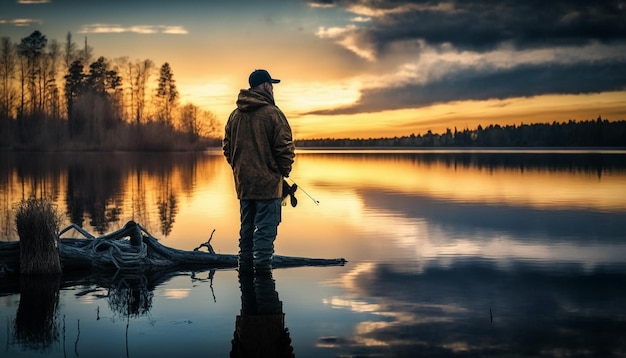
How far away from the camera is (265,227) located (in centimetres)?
843

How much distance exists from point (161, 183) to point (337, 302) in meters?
24.2

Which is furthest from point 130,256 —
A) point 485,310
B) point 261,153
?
point 485,310

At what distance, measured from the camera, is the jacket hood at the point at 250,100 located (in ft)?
27.0

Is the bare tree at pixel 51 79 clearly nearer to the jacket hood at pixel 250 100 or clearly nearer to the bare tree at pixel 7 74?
the bare tree at pixel 7 74

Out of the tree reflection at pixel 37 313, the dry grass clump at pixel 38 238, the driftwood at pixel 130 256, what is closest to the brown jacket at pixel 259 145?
the driftwood at pixel 130 256

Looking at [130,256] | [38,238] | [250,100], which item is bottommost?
[130,256]

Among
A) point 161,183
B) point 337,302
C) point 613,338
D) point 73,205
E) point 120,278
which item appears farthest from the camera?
point 161,183

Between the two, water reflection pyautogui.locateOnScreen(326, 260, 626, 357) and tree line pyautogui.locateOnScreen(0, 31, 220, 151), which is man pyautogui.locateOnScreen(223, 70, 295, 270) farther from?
tree line pyautogui.locateOnScreen(0, 31, 220, 151)

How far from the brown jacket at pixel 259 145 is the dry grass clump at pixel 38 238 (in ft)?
7.64

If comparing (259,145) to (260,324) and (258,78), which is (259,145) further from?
(260,324)

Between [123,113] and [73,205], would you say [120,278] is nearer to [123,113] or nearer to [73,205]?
[73,205]

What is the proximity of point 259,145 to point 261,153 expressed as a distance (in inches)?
4.1

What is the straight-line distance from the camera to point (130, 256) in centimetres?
895

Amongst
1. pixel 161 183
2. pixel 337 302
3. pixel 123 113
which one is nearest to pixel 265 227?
pixel 337 302
